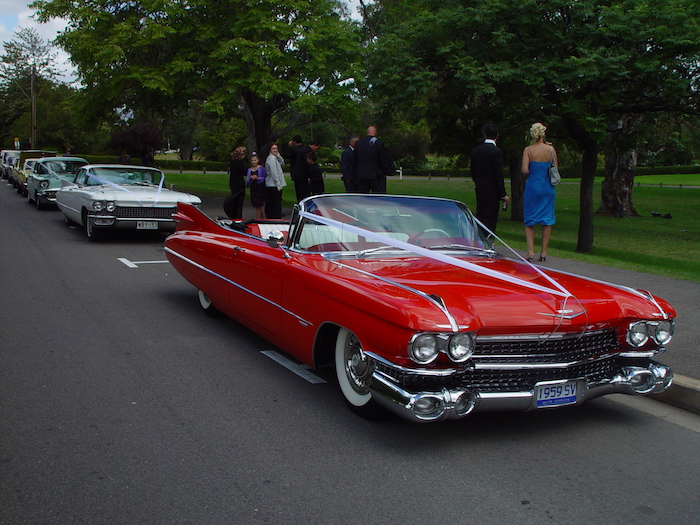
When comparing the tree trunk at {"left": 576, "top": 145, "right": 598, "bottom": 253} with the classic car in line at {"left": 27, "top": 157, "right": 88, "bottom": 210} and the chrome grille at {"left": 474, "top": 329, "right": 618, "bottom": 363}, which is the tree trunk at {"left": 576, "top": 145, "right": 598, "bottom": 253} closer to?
the chrome grille at {"left": 474, "top": 329, "right": 618, "bottom": 363}

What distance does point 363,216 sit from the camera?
5.55 metres

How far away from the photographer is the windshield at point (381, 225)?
17.6 ft

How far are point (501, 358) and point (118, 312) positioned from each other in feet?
15.6

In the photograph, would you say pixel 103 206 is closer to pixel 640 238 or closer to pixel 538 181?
pixel 538 181

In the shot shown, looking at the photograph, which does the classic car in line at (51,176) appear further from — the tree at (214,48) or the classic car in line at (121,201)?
the classic car in line at (121,201)

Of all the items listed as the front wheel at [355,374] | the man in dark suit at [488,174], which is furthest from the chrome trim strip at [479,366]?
the man in dark suit at [488,174]

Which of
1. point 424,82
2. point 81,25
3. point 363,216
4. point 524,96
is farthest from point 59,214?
point 363,216

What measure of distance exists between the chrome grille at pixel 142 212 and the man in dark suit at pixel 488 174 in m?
5.98

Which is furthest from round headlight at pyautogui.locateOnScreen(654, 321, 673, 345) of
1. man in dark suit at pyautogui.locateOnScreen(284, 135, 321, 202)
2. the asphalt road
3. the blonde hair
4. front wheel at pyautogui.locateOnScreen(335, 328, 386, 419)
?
Answer: man in dark suit at pyautogui.locateOnScreen(284, 135, 321, 202)

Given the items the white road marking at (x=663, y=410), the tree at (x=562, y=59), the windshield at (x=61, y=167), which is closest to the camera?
the white road marking at (x=663, y=410)

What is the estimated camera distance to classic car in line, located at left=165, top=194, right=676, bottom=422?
12.8 feet

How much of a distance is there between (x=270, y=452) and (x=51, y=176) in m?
18.7

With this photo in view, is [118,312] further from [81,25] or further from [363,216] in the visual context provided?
[81,25]

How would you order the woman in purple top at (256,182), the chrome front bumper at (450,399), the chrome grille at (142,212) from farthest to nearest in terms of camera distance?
the woman in purple top at (256,182), the chrome grille at (142,212), the chrome front bumper at (450,399)
